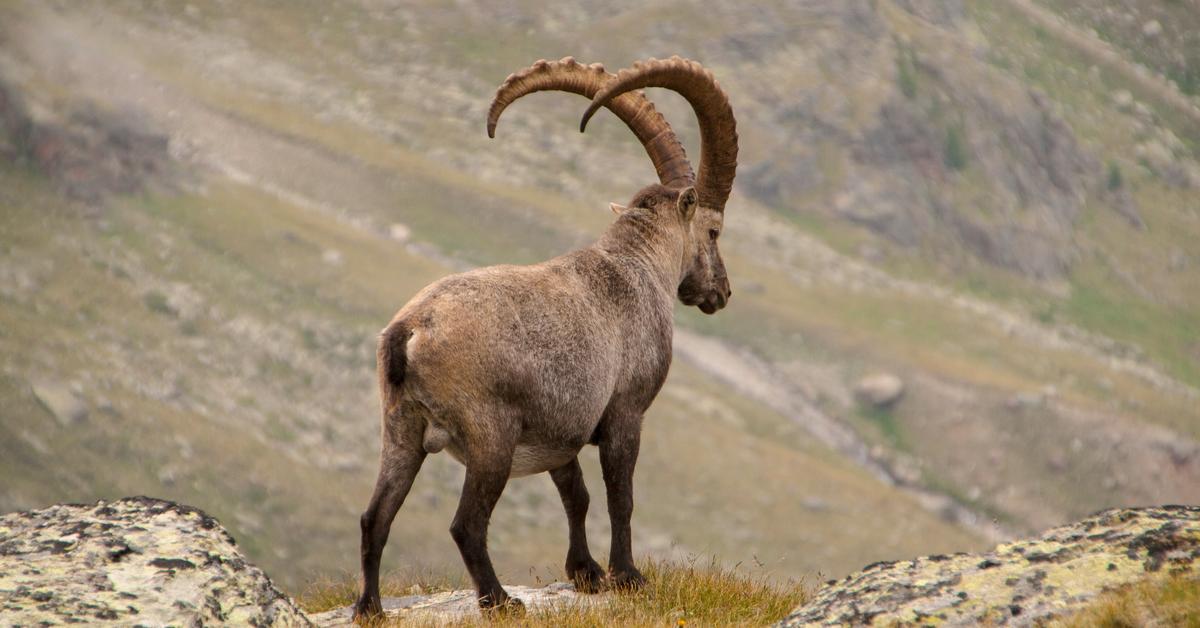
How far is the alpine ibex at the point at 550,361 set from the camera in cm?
991

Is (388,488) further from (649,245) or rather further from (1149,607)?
(1149,607)

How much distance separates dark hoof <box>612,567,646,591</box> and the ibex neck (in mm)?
2668

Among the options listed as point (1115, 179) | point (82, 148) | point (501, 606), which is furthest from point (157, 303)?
point (1115, 179)

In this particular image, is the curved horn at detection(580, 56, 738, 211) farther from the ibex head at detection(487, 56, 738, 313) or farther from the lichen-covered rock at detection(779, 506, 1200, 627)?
the lichen-covered rock at detection(779, 506, 1200, 627)

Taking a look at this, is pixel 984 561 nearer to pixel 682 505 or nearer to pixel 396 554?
pixel 396 554

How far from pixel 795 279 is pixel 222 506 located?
60.7 meters

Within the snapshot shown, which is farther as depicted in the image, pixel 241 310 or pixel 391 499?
pixel 241 310

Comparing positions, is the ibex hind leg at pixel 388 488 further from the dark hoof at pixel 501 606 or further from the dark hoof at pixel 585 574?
the dark hoof at pixel 585 574

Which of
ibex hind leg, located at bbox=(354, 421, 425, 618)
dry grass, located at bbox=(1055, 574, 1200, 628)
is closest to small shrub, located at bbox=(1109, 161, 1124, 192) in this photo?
ibex hind leg, located at bbox=(354, 421, 425, 618)

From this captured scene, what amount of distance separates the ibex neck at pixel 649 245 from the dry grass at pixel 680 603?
2663 mm

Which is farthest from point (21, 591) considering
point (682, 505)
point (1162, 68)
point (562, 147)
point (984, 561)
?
point (1162, 68)

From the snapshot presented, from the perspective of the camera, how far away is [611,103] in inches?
518

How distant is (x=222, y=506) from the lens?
63.3 m

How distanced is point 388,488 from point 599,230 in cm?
9146
